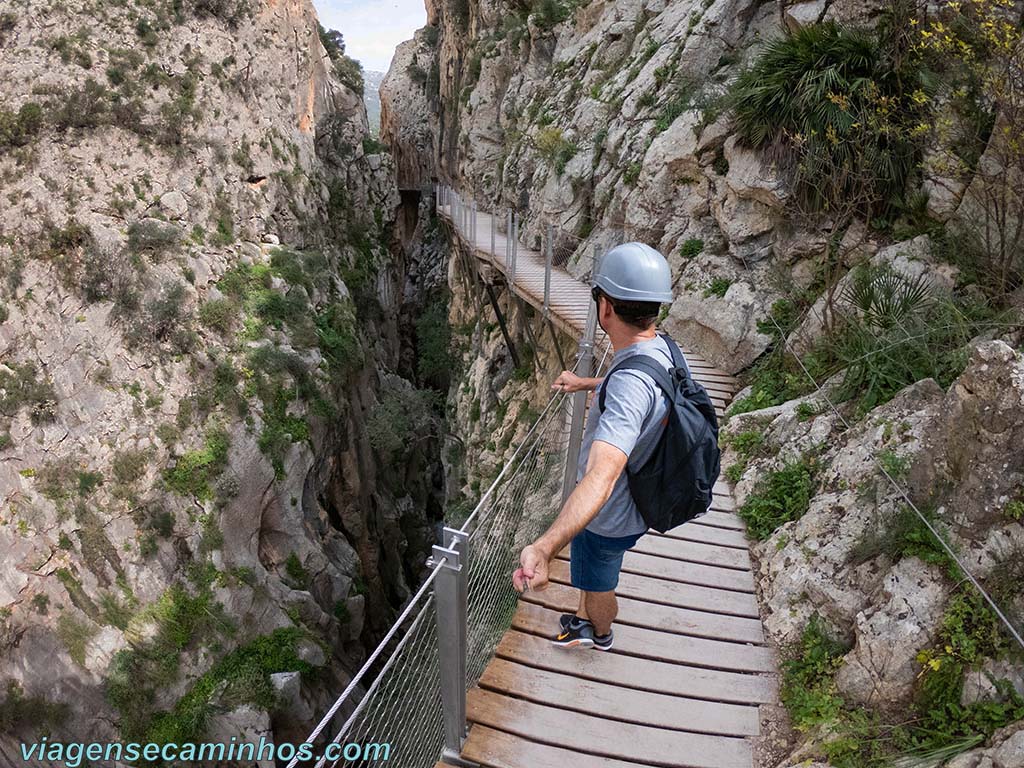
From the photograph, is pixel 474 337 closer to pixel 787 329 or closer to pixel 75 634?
pixel 75 634

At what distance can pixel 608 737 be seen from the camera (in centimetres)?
274

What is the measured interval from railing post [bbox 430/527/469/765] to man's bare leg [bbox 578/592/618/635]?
836mm

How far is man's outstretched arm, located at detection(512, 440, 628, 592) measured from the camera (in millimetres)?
1746

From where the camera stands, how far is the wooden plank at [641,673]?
9.83ft

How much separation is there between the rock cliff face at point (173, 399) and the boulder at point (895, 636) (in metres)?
11.2

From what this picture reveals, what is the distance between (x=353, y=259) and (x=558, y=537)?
22113 mm

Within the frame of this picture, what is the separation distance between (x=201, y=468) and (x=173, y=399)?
5.91 feet

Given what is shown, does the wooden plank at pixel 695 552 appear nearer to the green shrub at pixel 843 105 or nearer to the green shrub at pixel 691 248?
the green shrub at pixel 843 105

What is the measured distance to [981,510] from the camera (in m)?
2.86

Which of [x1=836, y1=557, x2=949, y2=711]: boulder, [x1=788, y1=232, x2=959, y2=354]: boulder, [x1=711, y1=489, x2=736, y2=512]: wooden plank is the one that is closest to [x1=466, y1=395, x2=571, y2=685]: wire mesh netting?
[x1=711, y1=489, x2=736, y2=512]: wooden plank

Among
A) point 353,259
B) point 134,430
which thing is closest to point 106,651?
point 134,430

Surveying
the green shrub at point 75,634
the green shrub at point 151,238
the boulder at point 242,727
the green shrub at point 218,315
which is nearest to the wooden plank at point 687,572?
the boulder at point 242,727

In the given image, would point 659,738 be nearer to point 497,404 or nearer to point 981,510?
point 981,510

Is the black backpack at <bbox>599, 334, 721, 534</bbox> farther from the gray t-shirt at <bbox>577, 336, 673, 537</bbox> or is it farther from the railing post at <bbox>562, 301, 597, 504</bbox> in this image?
the railing post at <bbox>562, 301, 597, 504</bbox>
